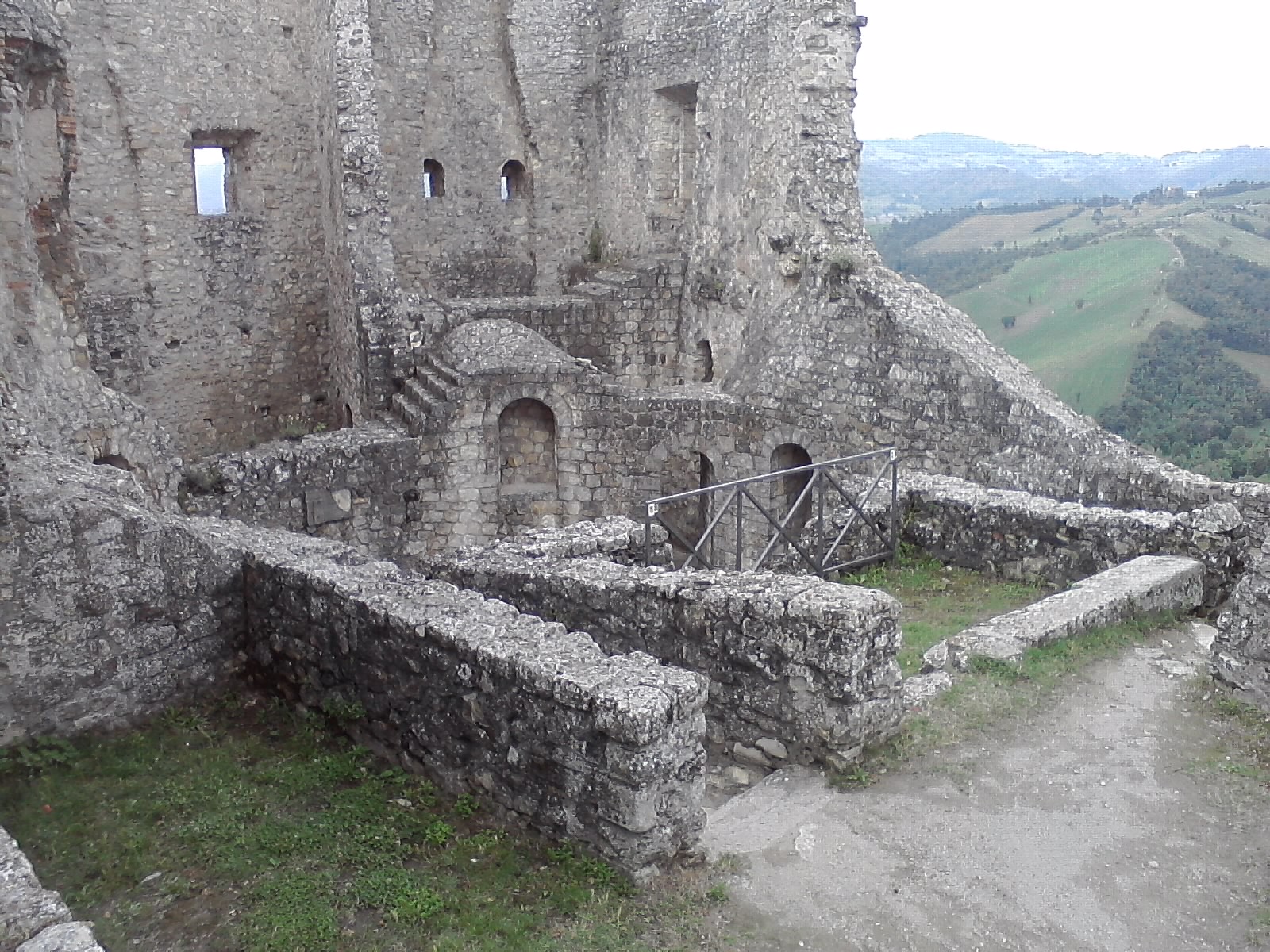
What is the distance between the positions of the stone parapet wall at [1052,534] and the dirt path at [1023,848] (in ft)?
7.87

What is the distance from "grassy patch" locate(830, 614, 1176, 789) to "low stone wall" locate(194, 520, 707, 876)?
126 centimetres

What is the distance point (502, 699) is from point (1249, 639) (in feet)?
13.6

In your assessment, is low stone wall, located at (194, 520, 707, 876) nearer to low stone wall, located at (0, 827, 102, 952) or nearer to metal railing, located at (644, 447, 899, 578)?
low stone wall, located at (0, 827, 102, 952)

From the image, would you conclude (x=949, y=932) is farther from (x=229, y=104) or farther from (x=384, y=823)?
(x=229, y=104)

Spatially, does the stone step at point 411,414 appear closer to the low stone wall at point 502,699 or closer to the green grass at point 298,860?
the low stone wall at point 502,699

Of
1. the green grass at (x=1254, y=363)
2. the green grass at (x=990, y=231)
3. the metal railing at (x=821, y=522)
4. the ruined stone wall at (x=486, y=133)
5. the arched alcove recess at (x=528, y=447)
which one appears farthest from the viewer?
the green grass at (x=990, y=231)

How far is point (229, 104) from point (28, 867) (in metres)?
13.9

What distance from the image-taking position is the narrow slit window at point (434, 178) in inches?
687

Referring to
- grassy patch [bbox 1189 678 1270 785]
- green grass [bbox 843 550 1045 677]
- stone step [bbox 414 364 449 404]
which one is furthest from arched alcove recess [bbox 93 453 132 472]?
grassy patch [bbox 1189 678 1270 785]

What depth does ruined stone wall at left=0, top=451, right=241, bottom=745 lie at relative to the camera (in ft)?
19.8

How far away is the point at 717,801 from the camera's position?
569cm

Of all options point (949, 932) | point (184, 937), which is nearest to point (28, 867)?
point (184, 937)

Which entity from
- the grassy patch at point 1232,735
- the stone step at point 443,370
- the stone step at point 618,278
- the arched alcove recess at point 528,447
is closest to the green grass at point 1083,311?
the stone step at point 618,278

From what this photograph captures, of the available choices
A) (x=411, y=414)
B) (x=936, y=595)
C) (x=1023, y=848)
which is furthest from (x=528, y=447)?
(x=1023, y=848)
